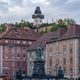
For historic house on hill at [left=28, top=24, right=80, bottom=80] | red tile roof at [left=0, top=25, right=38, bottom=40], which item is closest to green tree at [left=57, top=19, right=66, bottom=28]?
red tile roof at [left=0, top=25, right=38, bottom=40]

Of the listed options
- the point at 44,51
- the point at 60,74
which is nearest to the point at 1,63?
the point at 44,51

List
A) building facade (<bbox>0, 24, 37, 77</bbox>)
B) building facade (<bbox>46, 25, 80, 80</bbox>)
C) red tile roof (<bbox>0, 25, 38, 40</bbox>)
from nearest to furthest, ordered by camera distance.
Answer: building facade (<bbox>46, 25, 80, 80</bbox>) < building facade (<bbox>0, 24, 37, 77</bbox>) < red tile roof (<bbox>0, 25, 38, 40</bbox>)

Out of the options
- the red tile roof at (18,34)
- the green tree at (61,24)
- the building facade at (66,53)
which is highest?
Answer: the green tree at (61,24)

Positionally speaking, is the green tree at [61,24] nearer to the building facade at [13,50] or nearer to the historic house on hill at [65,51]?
the building facade at [13,50]

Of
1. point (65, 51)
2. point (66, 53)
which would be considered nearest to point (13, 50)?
point (65, 51)

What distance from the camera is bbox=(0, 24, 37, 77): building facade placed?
412ft

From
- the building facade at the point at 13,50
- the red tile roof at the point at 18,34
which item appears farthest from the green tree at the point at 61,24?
the building facade at the point at 13,50

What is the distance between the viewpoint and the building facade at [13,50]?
12569cm

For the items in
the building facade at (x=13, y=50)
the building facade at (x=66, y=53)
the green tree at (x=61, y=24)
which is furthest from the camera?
the green tree at (x=61, y=24)

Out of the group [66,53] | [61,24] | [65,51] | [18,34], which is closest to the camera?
[66,53]

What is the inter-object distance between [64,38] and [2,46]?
24889 mm

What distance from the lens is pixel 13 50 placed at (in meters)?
128

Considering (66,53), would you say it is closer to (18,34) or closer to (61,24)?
(18,34)

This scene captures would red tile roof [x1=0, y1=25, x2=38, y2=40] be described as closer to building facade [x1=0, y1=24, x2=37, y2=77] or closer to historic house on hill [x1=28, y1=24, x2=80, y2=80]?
building facade [x1=0, y1=24, x2=37, y2=77]
